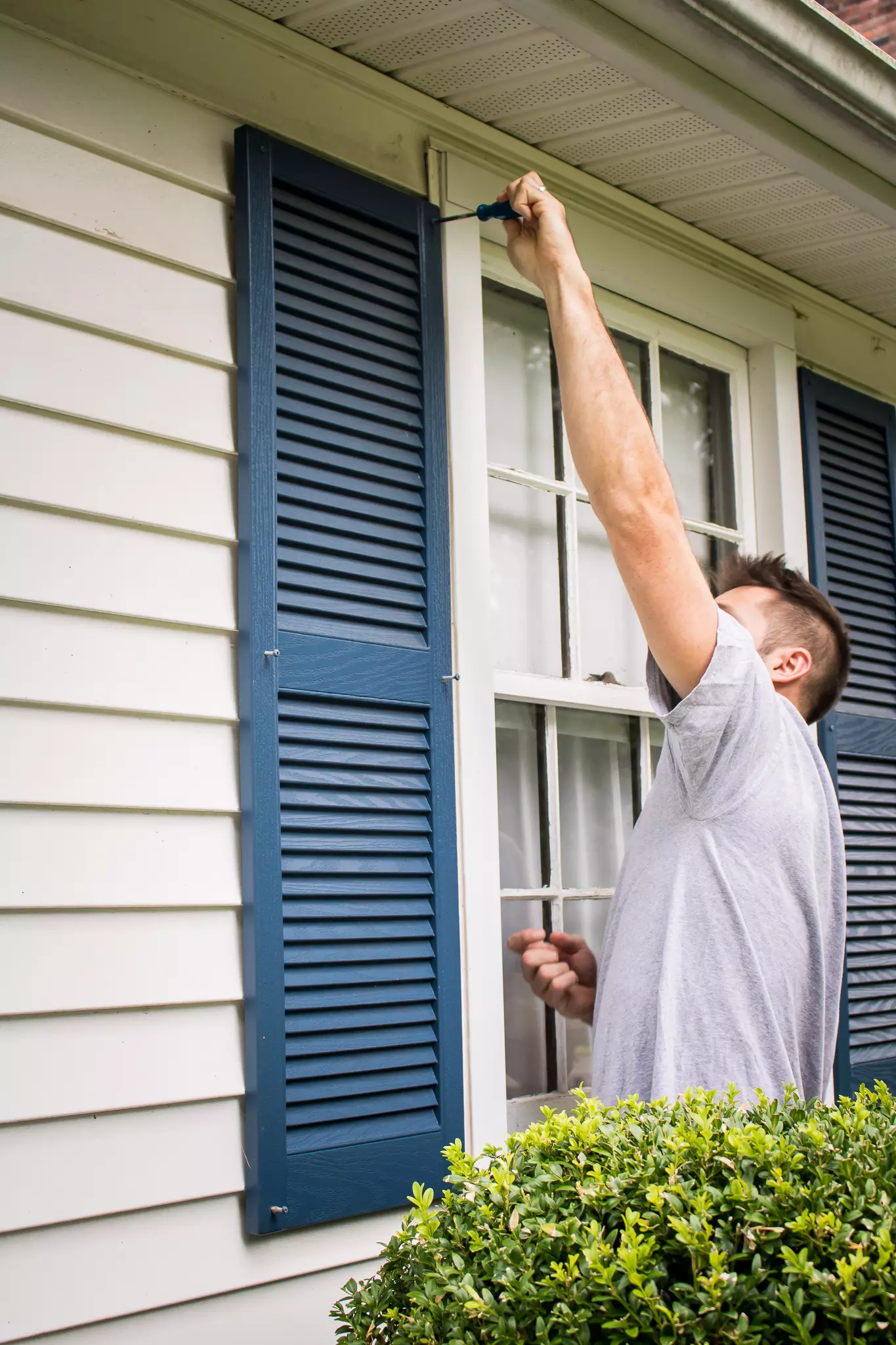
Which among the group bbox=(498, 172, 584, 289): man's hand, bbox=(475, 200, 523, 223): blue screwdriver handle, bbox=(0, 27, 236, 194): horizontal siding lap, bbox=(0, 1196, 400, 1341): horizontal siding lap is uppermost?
bbox=(0, 27, 236, 194): horizontal siding lap

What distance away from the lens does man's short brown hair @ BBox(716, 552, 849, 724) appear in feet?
7.76

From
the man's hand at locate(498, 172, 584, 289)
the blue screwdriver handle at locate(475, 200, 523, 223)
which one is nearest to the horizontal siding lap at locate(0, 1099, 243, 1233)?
the man's hand at locate(498, 172, 584, 289)

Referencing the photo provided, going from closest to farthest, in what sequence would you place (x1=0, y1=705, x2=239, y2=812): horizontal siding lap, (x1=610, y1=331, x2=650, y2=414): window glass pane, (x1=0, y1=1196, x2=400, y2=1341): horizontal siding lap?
(x1=0, y1=1196, x2=400, y2=1341): horizontal siding lap
(x1=0, y1=705, x2=239, y2=812): horizontal siding lap
(x1=610, y1=331, x2=650, y2=414): window glass pane

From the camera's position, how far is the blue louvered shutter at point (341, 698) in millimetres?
2199

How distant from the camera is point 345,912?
232cm

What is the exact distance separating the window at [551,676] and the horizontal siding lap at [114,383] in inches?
32.5

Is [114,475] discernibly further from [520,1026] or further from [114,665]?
[520,1026]

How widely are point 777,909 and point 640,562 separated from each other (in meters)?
0.65

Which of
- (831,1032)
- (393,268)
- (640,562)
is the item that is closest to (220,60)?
(393,268)

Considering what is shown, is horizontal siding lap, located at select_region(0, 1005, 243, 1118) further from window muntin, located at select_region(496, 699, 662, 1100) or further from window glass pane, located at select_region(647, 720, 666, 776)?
window glass pane, located at select_region(647, 720, 666, 776)

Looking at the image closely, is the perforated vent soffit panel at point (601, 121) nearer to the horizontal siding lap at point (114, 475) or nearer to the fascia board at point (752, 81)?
the fascia board at point (752, 81)

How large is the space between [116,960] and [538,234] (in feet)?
4.86

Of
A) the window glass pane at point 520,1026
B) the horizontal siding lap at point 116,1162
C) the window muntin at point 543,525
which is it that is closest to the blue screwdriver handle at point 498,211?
the window muntin at point 543,525

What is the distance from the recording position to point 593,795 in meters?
3.10
